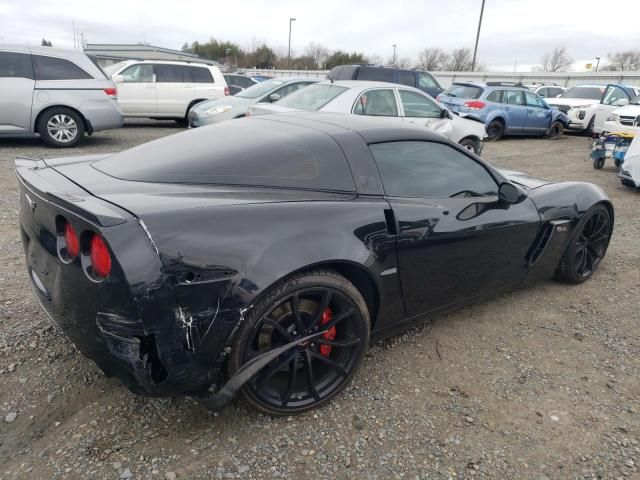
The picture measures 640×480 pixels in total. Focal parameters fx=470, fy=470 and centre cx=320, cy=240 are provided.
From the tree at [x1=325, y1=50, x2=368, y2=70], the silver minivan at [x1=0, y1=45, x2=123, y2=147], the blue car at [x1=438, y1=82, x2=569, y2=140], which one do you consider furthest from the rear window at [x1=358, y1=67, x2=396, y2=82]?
the tree at [x1=325, y1=50, x2=368, y2=70]

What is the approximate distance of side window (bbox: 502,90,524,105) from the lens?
13.3m

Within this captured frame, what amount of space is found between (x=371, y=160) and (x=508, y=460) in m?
1.57

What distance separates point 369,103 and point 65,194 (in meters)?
5.98

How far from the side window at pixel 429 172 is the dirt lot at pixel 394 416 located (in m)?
0.92

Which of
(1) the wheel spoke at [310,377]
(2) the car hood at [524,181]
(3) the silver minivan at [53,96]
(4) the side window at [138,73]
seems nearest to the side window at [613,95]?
(4) the side window at [138,73]

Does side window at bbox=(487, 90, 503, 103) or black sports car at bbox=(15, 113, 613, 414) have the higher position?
side window at bbox=(487, 90, 503, 103)

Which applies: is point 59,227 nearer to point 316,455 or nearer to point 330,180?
point 330,180

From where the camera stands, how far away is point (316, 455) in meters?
2.03

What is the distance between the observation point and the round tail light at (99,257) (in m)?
1.74

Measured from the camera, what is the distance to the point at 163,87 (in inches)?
453

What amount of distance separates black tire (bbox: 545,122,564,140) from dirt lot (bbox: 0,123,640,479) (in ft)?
41.7

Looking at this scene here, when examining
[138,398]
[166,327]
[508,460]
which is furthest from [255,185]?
[508,460]

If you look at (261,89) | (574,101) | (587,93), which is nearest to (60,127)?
(261,89)

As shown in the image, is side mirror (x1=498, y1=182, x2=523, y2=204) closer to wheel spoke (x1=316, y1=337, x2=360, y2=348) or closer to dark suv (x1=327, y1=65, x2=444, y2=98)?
wheel spoke (x1=316, y1=337, x2=360, y2=348)
